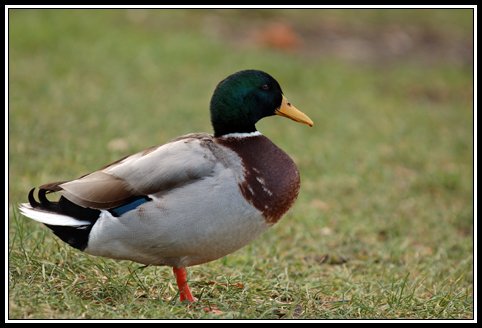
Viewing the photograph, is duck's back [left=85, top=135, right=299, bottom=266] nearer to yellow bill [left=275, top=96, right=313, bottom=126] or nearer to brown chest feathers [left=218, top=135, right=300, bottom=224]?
brown chest feathers [left=218, top=135, right=300, bottom=224]

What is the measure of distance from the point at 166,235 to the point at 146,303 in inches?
12.1

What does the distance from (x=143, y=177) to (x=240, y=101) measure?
0.63m

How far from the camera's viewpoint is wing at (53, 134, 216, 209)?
3.49 m

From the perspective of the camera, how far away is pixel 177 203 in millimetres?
3426

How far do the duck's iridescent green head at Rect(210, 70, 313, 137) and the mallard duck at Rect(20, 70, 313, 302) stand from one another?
0.13m

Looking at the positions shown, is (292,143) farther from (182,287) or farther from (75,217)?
(75,217)

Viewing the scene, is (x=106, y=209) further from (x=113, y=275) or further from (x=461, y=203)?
(x=461, y=203)

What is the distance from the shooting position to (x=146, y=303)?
11.4 feet

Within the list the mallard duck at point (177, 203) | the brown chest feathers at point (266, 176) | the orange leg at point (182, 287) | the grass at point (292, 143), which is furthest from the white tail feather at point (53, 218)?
the brown chest feathers at point (266, 176)

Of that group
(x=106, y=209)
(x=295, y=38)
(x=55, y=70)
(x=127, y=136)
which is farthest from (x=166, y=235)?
(x=295, y=38)

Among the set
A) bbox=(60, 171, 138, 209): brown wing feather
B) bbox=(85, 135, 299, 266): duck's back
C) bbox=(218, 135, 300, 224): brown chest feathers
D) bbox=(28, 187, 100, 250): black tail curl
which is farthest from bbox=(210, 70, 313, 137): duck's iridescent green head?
bbox=(28, 187, 100, 250): black tail curl

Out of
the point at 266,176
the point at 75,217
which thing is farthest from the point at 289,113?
the point at 75,217

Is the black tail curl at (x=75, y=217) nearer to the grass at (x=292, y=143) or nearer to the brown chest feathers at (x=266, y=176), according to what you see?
the grass at (x=292, y=143)

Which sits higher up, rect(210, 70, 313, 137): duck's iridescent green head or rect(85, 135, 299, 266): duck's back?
rect(210, 70, 313, 137): duck's iridescent green head
